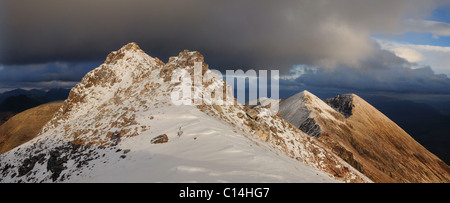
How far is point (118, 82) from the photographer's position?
49.0 m

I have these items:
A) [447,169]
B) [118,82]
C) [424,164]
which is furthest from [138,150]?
[447,169]

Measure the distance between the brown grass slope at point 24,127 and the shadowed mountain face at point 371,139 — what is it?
430 feet

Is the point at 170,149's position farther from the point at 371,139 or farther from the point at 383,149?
the point at 371,139

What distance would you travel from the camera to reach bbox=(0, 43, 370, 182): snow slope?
12.7 meters

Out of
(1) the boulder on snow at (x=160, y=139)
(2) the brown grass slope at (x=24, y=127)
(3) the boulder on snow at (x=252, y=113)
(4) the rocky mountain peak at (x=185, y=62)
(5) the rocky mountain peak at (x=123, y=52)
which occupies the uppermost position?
(5) the rocky mountain peak at (x=123, y=52)

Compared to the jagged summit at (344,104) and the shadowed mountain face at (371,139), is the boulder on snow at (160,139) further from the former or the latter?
the jagged summit at (344,104)

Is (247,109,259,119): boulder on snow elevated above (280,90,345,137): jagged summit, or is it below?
above

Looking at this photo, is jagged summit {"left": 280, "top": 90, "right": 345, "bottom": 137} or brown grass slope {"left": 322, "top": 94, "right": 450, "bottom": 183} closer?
brown grass slope {"left": 322, "top": 94, "right": 450, "bottom": 183}

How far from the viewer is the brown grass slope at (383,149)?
9594 cm

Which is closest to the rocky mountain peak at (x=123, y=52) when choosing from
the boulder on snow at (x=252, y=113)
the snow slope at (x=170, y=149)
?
the snow slope at (x=170, y=149)

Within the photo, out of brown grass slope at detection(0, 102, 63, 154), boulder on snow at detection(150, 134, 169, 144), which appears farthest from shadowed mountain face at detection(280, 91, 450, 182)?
brown grass slope at detection(0, 102, 63, 154)

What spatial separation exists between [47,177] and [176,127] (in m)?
13.7

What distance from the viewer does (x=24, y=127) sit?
105125 millimetres

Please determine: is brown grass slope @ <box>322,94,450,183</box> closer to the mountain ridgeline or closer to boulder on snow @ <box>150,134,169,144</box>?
the mountain ridgeline
